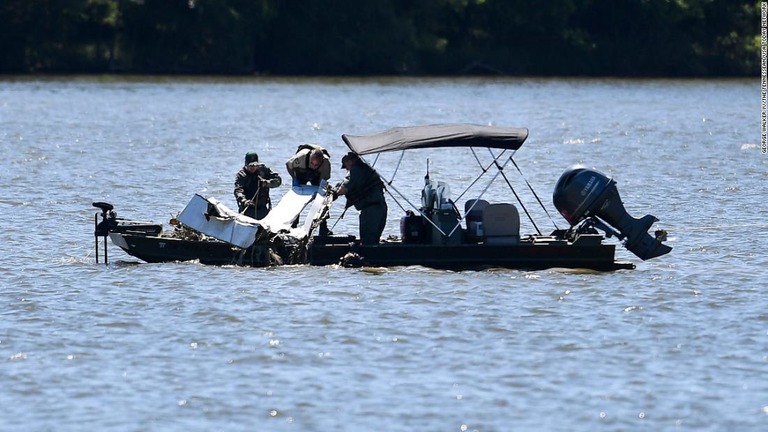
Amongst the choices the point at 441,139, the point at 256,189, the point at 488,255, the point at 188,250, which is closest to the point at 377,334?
the point at 488,255

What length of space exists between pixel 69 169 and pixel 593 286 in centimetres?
2379

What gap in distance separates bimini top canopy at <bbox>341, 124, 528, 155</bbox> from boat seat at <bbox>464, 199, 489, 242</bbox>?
2.75ft

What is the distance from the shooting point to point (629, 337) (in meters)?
18.1

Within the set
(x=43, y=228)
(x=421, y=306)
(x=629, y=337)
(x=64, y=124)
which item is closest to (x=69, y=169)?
(x=43, y=228)

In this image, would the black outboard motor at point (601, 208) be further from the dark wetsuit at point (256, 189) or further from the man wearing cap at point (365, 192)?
the dark wetsuit at point (256, 189)

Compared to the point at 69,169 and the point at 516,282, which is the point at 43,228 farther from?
the point at 69,169

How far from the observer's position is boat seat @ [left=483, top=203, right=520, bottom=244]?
22.5 m

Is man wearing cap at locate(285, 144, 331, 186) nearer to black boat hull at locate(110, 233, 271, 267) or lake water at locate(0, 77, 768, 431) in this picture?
black boat hull at locate(110, 233, 271, 267)

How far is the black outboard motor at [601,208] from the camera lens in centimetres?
2228

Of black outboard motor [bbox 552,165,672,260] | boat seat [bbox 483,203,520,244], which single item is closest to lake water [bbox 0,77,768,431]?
black outboard motor [bbox 552,165,672,260]

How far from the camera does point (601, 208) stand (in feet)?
73.5

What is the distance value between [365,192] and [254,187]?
2.31 meters

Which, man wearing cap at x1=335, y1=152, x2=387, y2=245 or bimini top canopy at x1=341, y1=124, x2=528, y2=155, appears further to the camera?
bimini top canopy at x1=341, y1=124, x2=528, y2=155

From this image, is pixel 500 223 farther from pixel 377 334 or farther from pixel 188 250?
pixel 377 334
